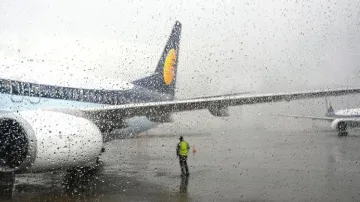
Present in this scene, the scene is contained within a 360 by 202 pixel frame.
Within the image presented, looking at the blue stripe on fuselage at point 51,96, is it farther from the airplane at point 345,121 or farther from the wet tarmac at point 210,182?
the airplane at point 345,121

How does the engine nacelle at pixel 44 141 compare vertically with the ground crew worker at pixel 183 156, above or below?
above

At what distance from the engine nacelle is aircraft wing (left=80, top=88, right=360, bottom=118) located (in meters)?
1.20

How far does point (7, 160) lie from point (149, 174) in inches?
170

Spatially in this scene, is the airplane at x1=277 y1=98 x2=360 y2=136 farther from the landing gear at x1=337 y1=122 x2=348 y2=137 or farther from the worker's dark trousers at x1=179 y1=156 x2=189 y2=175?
the worker's dark trousers at x1=179 y1=156 x2=189 y2=175

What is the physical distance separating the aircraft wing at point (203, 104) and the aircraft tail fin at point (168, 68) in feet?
21.5

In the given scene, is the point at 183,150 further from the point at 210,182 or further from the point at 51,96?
the point at 51,96

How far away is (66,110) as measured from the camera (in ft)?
31.2


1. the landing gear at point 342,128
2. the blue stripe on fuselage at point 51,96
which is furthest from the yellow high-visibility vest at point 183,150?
the landing gear at point 342,128

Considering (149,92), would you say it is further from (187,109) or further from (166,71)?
(187,109)

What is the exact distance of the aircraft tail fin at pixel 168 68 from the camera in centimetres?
1812

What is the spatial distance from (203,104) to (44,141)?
4428 millimetres

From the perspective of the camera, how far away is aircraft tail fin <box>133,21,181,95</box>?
18122 mm

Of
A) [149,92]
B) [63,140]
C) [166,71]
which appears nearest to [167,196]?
[63,140]

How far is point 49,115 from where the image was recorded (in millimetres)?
8695
